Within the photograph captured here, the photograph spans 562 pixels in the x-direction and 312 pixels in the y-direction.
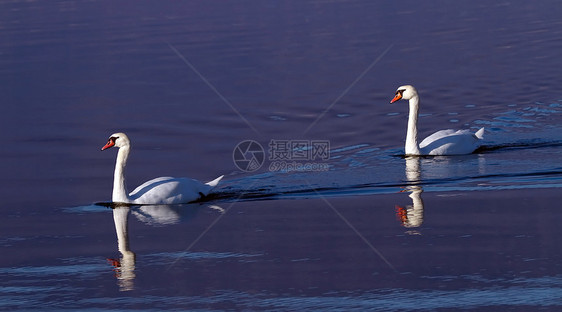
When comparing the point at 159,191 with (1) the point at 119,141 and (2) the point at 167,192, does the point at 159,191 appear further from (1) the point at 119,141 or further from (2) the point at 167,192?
(1) the point at 119,141

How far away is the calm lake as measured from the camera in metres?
9.51

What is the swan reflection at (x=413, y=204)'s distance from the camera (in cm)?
1151

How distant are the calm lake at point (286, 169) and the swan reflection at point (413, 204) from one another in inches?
1.8

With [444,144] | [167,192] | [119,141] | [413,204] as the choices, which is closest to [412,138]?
[444,144]

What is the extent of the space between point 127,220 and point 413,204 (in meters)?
3.39

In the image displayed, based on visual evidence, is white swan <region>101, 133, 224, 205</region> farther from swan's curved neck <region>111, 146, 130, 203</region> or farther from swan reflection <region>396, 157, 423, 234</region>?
swan reflection <region>396, 157, 423, 234</region>

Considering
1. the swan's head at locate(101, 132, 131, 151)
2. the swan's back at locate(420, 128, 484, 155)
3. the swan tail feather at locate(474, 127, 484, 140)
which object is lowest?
the swan's head at locate(101, 132, 131, 151)

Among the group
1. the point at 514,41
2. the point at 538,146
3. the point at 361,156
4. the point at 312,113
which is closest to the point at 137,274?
the point at 361,156

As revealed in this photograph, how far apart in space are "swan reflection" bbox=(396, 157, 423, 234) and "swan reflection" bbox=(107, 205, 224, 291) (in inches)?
89.0

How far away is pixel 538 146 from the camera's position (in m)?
16.0

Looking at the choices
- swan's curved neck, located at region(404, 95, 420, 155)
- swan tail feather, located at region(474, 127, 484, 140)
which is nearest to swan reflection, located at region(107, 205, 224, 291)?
swan's curved neck, located at region(404, 95, 420, 155)

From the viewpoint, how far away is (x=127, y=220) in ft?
40.8

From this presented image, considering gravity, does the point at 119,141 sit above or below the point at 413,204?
above

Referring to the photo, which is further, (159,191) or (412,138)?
(412,138)
